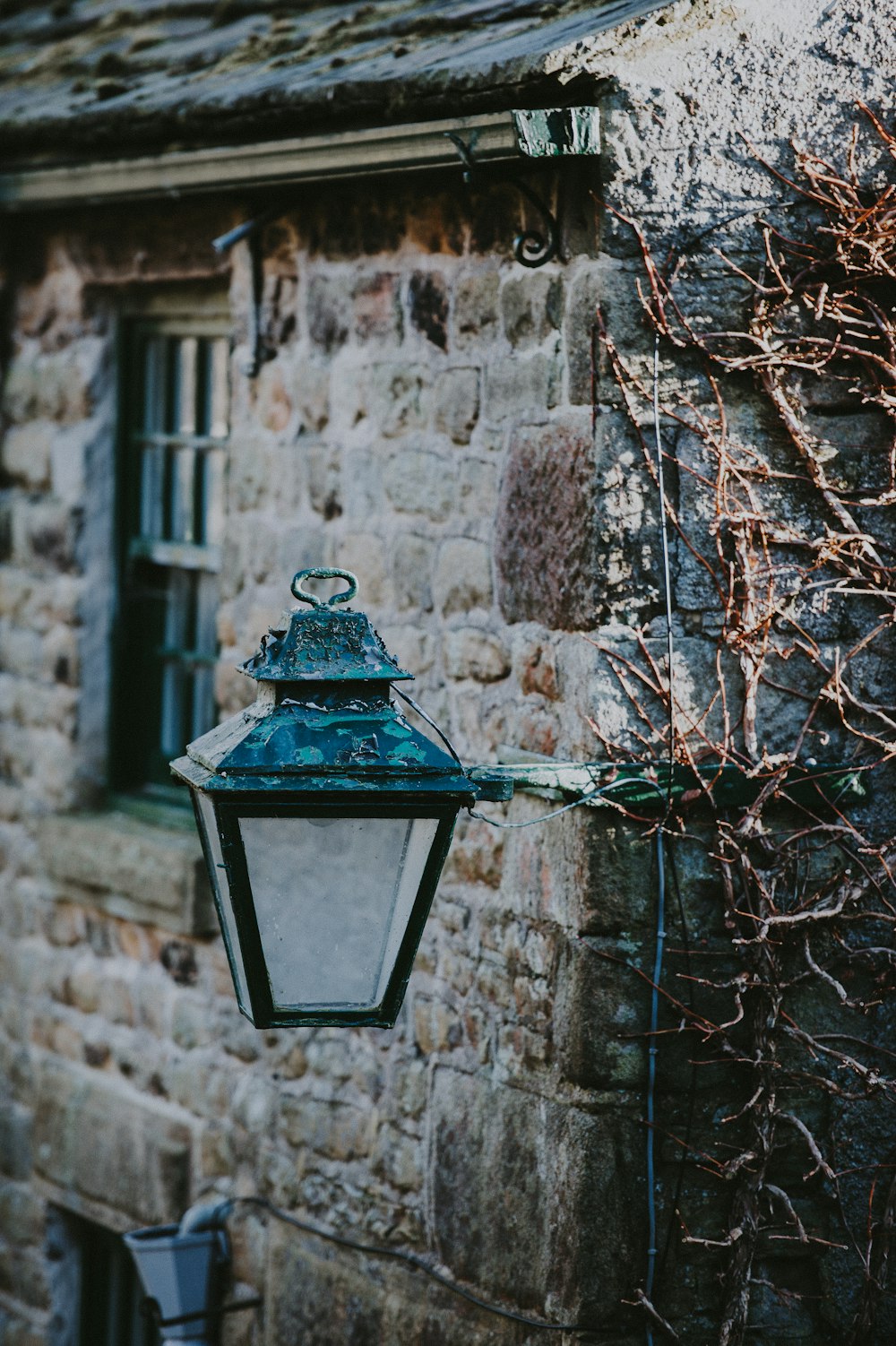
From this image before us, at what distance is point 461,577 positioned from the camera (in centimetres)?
451

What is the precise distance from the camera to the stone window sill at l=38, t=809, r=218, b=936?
536cm

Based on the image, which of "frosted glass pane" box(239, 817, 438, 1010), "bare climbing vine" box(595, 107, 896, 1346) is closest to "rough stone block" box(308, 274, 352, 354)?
"bare climbing vine" box(595, 107, 896, 1346)

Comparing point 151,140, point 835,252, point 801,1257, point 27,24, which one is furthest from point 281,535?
point 27,24

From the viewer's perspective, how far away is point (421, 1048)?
4.63m

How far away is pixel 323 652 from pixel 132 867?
102 inches

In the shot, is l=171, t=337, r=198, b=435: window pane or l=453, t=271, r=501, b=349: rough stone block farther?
l=171, t=337, r=198, b=435: window pane

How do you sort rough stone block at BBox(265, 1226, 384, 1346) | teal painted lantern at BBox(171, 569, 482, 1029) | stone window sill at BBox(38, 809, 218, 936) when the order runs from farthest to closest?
stone window sill at BBox(38, 809, 218, 936)
rough stone block at BBox(265, 1226, 384, 1346)
teal painted lantern at BBox(171, 569, 482, 1029)

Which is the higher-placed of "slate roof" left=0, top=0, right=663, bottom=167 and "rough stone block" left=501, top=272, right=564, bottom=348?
"slate roof" left=0, top=0, right=663, bottom=167

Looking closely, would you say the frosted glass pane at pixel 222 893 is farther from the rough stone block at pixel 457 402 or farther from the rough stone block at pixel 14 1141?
the rough stone block at pixel 14 1141

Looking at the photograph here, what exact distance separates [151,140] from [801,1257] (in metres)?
3.29

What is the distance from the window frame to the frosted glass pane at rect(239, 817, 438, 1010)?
2622mm

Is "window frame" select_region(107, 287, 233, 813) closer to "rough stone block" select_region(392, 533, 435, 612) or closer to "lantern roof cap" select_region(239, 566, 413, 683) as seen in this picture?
"rough stone block" select_region(392, 533, 435, 612)

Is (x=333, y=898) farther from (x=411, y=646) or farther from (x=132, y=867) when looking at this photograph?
(x=132, y=867)

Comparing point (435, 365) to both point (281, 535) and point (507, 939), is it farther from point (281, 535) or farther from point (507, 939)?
point (507, 939)
